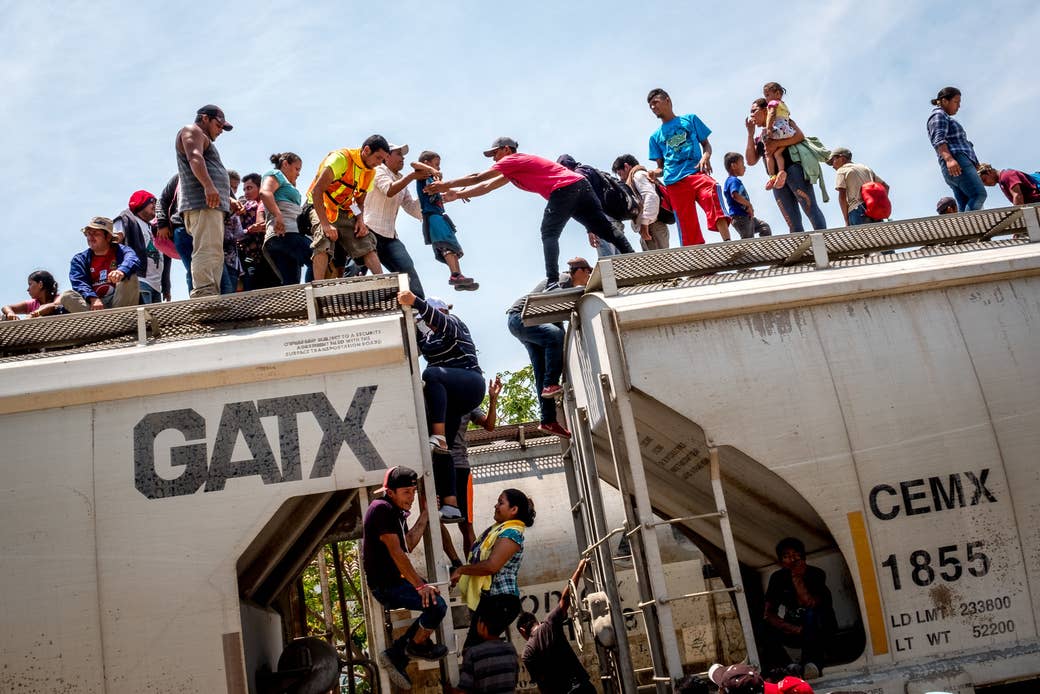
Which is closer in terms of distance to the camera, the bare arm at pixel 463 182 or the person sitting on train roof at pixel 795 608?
the person sitting on train roof at pixel 795 608

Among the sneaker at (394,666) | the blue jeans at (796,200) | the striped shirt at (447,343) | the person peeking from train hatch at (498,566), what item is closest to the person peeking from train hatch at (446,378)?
the striped shirt at (447,343)

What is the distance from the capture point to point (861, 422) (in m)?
8.32

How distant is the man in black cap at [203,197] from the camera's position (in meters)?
9.39

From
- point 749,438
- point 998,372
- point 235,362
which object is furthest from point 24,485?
point 998,372

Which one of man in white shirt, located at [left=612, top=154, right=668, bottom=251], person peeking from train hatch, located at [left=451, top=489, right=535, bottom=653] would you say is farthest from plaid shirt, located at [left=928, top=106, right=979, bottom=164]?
person peeking from train hatch, located at [left=451, top=489, right=535, bottom=653]

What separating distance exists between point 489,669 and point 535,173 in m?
4.81

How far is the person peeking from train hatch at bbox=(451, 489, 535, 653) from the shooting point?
26.3ft

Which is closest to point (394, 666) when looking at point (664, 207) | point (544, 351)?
point (544, 351)

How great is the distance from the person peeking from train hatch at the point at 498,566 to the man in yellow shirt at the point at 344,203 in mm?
2953

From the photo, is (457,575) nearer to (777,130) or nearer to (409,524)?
(409,524)

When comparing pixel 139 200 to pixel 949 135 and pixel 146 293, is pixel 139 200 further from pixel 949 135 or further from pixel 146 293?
pixel 949 135

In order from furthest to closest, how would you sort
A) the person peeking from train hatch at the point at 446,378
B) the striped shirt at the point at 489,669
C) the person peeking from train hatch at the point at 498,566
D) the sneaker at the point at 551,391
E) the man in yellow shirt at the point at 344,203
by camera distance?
the sneaker at the point at 551,391, the man in yellow shirt at the point at 344,203, the person peeking from train hatch at the point at 446,378, the person peeking from train hatch at the point at 498,566, the striped shirt at the point at 489,669

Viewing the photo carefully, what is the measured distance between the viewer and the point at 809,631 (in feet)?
27.2

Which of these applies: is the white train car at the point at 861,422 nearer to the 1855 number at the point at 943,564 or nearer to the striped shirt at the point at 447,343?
the 1855 number at the point at 943,564
